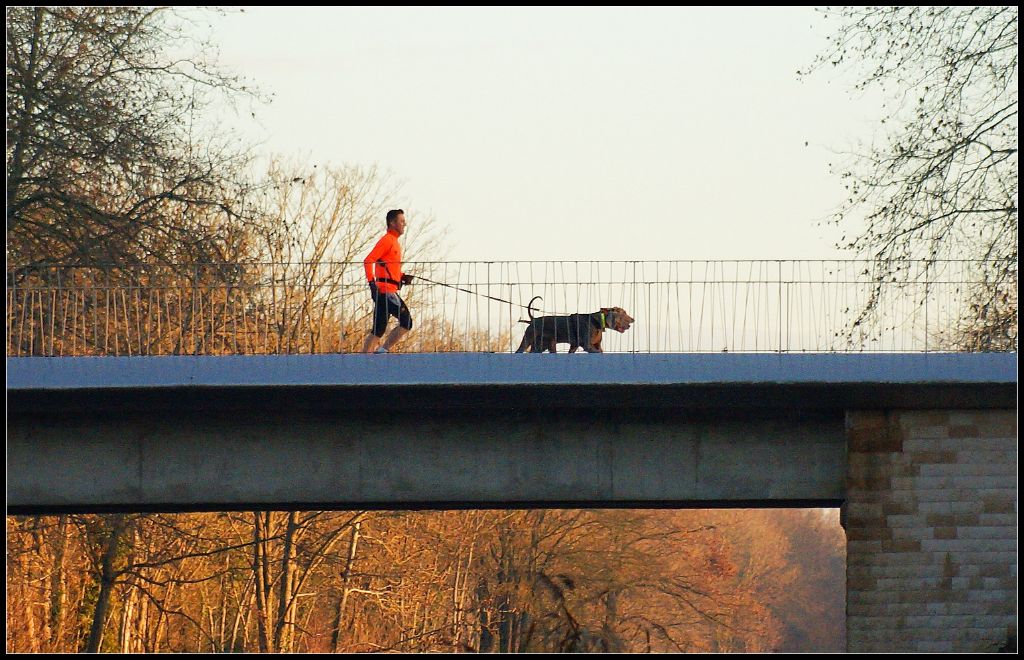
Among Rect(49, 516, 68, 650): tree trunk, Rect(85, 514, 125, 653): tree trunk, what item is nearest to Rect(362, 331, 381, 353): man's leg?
Rect(85, 514, 125, 653): tree trunk

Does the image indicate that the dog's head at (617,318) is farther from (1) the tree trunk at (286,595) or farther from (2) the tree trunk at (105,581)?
(1) the tree trunk at (286,595)

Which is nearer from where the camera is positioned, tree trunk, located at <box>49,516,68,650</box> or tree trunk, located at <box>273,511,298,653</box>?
tree trunk, located at <box>49,516,68,650</box>

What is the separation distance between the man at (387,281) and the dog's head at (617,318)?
2136 millimetres

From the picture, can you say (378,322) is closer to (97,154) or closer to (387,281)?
(387,281)

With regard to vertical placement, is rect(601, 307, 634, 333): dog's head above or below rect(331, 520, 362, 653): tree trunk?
above

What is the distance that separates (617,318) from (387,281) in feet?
8.31

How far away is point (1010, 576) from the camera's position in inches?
559

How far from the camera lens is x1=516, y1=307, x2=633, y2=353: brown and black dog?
50.1 feet

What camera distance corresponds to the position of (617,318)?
606 inches

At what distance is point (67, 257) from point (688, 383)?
14.1 meters

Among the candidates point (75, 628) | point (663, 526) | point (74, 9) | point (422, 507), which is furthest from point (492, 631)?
point (422, 507)

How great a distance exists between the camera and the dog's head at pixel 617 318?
50.2 ft

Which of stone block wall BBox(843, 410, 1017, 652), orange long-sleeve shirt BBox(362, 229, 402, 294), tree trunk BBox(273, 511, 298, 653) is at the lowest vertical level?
tree trunk BBox(273, 511, 298, 653)

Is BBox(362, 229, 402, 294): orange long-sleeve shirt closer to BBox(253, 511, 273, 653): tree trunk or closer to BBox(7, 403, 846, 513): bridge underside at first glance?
BBox(7, 403, 846, 513): bridge underside
